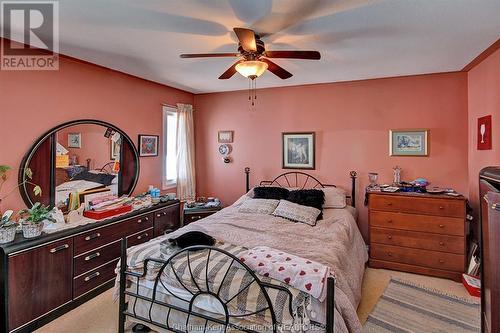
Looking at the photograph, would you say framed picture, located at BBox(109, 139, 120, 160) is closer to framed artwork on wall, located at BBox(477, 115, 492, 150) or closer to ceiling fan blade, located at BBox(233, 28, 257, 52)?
ceiling fan blade, located at BBox(233, 28, 257, 52)

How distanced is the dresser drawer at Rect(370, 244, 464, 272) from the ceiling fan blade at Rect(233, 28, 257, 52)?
2.88m

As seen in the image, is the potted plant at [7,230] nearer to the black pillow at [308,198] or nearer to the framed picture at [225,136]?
the black pillow at [308,198]

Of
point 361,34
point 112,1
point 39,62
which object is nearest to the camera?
point 112,1

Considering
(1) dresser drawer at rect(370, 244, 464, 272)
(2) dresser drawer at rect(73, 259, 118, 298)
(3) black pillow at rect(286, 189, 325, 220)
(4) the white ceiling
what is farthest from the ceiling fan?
(1) dresser drawer at rect(370, 244, 464, 272)

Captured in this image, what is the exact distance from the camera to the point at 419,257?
11.0 ft

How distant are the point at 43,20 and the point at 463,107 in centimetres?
454

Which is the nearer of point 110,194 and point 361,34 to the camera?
→ point 361,34

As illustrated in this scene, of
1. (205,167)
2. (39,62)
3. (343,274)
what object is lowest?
(343,274)

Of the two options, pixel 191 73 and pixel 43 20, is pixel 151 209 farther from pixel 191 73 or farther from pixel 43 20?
pixel 43 20

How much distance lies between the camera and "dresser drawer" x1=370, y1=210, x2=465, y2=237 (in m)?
3.20

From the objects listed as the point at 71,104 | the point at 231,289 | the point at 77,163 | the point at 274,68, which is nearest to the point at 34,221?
the point at 77,163

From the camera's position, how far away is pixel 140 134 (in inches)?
157

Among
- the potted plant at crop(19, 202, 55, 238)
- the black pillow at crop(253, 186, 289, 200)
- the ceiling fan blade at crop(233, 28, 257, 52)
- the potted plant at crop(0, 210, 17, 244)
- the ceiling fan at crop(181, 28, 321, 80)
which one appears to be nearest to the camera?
the ceiling fan blade at crop(233, 28, 257, 52)

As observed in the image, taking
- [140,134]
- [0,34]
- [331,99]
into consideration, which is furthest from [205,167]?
[0,34]
